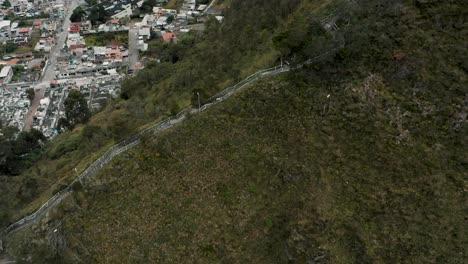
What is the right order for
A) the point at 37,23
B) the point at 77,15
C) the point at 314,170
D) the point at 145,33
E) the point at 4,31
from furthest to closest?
1. the point at 37,23
2. the point at 77,15
3. the point at 4,31
4. the point at 145,33
5. the point at 314,170

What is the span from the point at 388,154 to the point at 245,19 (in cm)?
2539

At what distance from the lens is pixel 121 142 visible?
86.9 ft

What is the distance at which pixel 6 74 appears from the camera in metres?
66.5

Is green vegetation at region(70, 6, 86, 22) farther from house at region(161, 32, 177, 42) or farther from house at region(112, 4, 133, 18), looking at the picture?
house at region(161, 32, 177, 42)

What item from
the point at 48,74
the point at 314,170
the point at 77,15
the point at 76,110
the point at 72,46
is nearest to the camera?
the point at 314,170

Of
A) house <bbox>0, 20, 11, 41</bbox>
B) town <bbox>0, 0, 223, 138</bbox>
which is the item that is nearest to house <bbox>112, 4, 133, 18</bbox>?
town <bbox>0, 0, 223, 138</bbox>

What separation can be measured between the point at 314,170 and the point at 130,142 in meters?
12.3

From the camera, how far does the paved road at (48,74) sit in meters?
59.1

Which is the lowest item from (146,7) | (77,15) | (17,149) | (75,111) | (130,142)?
(77,15)

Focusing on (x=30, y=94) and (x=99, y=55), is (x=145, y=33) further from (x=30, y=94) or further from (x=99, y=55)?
(x=30, y=94)

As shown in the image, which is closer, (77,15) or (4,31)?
(4,31)

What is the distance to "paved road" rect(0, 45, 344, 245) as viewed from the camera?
24594mm

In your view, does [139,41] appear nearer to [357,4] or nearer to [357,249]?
[357,4]

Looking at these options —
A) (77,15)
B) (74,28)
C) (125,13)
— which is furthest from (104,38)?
(125,13)
